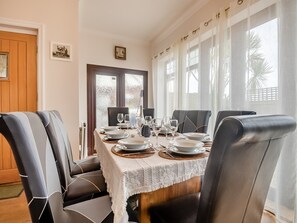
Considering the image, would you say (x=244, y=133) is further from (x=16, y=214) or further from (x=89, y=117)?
(x=89, y=117)

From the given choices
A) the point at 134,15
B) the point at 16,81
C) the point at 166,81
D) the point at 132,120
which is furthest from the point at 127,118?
the point at 134,15

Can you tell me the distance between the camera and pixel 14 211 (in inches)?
70.4

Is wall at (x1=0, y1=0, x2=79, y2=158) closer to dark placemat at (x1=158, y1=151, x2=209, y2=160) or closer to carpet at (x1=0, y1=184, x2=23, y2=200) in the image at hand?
carpet at (x1=0, y1=184, x2=23, y2=200)

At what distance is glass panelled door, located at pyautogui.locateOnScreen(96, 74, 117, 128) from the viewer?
4188 mm

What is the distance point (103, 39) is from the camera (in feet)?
13.6

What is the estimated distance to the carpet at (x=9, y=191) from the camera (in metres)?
2.11

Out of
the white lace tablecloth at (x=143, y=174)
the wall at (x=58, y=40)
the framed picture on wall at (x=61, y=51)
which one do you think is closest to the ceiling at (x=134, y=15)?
the wall at (x=58, y=40)

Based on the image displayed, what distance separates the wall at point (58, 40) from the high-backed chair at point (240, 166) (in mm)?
2433

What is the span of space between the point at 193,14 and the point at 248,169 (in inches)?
121

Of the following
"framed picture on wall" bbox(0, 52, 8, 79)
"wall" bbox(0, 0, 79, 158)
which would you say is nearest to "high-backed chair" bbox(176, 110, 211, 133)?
"wall" bbox(0, 0, 79, 158)

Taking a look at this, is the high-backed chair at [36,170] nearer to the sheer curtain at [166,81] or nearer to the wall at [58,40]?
the wall at [58,40]

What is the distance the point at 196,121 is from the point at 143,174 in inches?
53.7

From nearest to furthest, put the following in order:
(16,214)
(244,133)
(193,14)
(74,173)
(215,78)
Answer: (244,133), (74,173), (16,214), (215,78), (193,14)

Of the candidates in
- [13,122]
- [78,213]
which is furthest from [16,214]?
[13,122]
